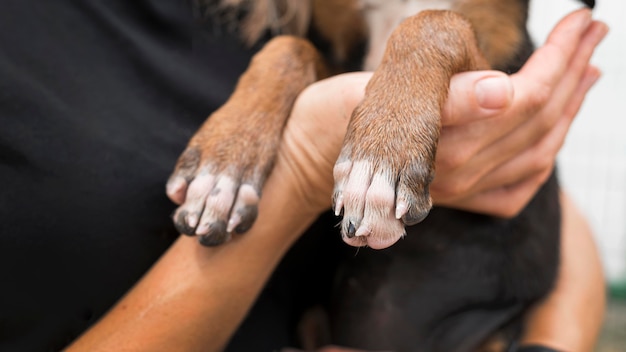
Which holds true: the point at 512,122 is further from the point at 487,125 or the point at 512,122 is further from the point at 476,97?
the point at 476,97

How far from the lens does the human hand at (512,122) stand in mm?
1417

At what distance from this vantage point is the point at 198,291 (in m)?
1.53

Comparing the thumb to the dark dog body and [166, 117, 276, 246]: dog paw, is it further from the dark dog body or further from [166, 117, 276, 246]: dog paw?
[166, 117, 276, 246]: dog paw

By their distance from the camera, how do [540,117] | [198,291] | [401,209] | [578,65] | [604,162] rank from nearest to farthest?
[401,209] → [198,291] → [540,117] → [578,65] → [604,162]

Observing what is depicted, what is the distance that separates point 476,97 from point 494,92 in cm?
5

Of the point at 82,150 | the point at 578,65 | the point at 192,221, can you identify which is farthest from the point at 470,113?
the point at 82,150

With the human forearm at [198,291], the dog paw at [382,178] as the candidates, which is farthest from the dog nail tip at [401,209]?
the human forearm at [198,291]

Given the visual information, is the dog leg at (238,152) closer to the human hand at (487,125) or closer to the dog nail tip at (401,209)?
the human hand at (487,125)

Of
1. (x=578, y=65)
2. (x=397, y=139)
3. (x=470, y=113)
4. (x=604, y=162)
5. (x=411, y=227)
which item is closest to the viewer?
(x=397, y=139)

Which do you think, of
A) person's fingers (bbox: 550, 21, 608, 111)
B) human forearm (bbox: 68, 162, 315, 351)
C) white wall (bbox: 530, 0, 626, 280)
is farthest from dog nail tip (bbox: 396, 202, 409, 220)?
white wall (bbox: 530, 0, 626, 280)

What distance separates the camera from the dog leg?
1.51 meters

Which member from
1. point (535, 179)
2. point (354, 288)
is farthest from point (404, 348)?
point (535, 179)

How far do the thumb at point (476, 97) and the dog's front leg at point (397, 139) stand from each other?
27mm

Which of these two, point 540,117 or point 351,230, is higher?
point 351,230
